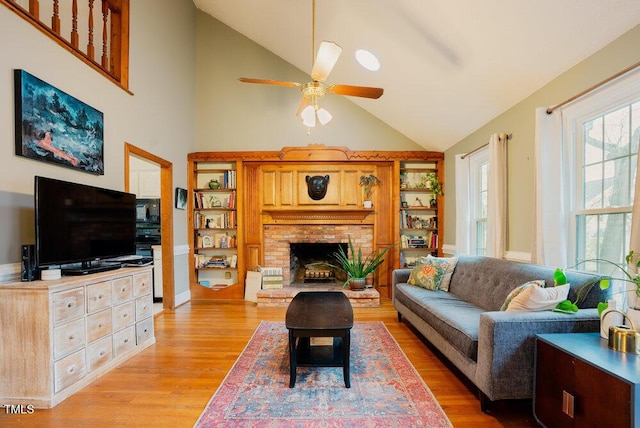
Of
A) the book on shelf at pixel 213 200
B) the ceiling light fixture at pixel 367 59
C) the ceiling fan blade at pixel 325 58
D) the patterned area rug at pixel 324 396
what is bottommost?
the patterned area rug at pixel 324 396

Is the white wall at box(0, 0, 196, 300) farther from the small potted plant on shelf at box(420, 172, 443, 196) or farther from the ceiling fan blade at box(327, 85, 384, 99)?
the small potted plant on shelf at box(420, 172, 443, 196)

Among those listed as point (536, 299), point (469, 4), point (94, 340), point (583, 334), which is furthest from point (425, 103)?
point (94, 340)

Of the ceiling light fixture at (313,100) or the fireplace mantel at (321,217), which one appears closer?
the ceiling light fixture at (313,100)

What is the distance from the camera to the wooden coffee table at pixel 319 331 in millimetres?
2158

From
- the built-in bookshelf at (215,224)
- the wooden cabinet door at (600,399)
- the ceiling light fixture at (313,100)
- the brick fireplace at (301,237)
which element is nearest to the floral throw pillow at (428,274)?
the brick fireplace at (301,237)

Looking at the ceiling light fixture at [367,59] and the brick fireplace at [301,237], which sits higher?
the ceiling light fixture at [367,59]

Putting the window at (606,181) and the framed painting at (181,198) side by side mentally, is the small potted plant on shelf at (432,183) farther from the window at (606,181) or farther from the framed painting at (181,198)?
the framed painting at (181,198)

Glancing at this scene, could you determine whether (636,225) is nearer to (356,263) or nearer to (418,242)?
(418,242)

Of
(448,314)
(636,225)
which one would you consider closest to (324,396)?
(448,314)

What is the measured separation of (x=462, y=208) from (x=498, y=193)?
3.39 feet

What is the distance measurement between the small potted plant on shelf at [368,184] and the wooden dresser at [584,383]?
3.32 m

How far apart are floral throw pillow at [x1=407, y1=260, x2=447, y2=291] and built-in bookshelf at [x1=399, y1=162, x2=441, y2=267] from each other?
1.26 metres

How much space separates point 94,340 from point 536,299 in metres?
3.24

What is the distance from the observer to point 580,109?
232 centimetres
